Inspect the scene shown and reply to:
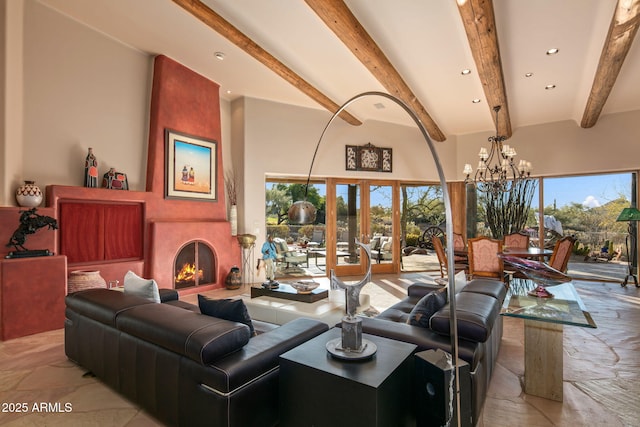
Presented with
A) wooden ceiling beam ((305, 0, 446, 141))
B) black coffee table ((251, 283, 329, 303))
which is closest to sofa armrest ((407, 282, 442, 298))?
black coffee table ((251, 283, 329, 303))

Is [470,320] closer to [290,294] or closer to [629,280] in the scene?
[290,294]

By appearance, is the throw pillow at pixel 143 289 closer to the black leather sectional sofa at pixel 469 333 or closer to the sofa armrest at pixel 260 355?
the sofa armrest at pixel 260 355

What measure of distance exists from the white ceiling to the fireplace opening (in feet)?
10.0

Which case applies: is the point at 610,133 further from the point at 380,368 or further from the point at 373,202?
the point at 380,368

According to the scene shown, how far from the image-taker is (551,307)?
251 centimetres

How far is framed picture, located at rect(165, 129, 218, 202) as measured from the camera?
5215 mm

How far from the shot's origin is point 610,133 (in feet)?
20.4

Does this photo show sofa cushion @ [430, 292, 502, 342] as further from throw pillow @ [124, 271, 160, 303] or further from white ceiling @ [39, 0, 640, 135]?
white ceiling @ [39, 0, 640, 135]

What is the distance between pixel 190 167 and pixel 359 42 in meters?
3.50

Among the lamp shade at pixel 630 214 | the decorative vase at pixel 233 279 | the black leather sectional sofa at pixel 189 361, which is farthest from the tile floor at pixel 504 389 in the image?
the lamp shade at pixel 630 214

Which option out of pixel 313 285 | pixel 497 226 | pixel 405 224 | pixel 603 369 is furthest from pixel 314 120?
pixel 603 369

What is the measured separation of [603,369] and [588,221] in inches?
205

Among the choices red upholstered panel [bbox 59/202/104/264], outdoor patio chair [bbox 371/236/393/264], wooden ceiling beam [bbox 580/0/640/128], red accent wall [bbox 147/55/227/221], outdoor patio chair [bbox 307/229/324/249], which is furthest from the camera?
outdoor patio chair [bbox 371/236/393/264]

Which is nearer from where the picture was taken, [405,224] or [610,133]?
[610,133]
